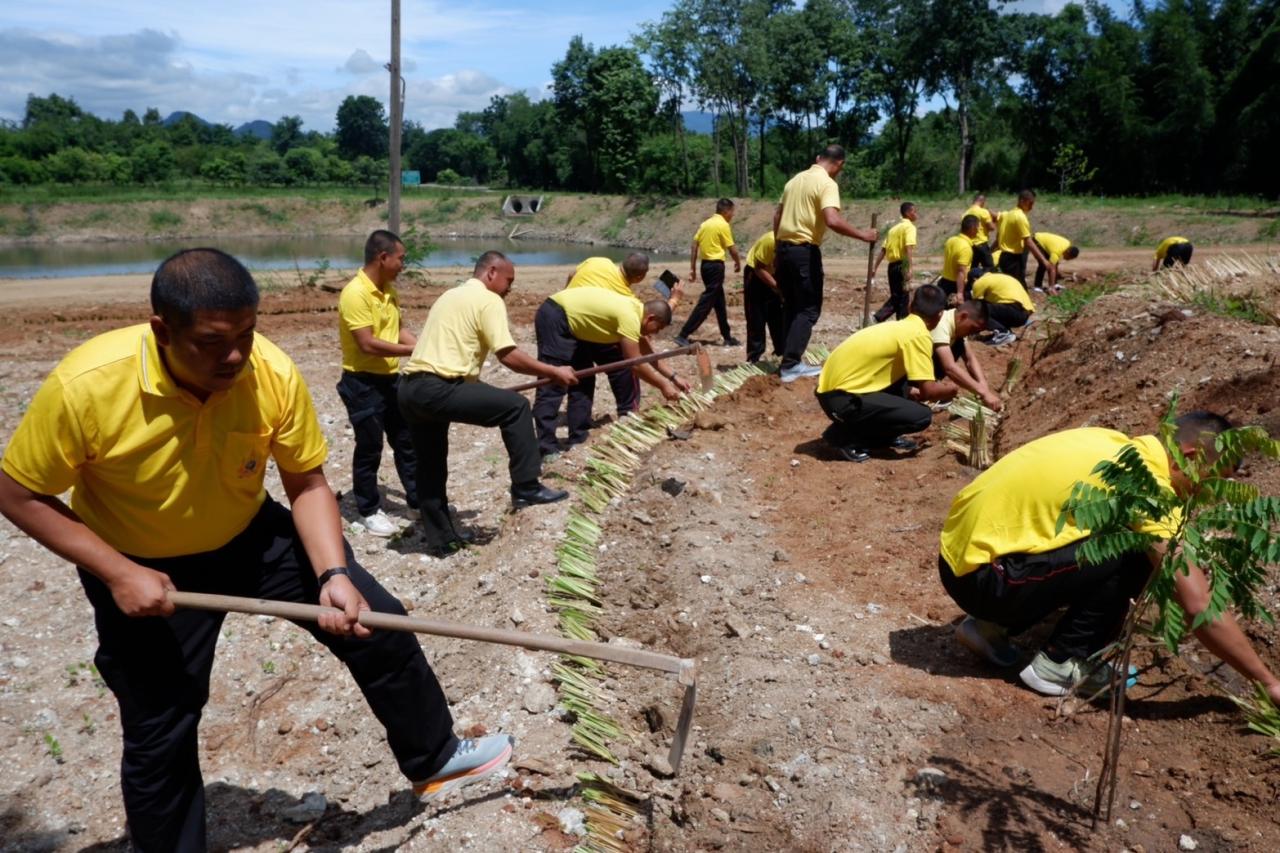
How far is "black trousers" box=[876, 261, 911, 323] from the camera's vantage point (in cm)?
1123

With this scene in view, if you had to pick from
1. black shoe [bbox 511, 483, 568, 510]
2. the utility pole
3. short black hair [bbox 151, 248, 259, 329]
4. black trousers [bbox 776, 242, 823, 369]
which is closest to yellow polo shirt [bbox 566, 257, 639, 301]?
black trousers [bbox 776, 242, 823, 369]

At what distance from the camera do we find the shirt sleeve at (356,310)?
18.2ft

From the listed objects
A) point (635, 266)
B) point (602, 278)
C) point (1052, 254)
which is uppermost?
point (1052, 254)

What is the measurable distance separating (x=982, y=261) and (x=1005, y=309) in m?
2.78

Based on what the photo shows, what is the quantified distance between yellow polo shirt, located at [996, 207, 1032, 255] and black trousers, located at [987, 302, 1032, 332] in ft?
7.50

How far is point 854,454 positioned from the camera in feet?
20.6

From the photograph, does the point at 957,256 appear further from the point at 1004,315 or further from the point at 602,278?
the point at 602,278

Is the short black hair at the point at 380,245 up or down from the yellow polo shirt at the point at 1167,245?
down

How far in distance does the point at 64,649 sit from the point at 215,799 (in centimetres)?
172

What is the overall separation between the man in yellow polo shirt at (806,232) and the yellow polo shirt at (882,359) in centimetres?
150

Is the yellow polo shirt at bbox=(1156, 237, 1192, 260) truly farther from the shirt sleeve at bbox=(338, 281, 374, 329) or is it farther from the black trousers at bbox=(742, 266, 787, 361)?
the shirt sleeve at bbox=(338, 281, 374, 329)

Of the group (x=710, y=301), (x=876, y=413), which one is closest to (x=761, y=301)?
(x=710, y=301)

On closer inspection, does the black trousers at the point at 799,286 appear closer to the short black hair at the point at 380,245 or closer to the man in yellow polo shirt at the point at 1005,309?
the man in yellow polo shirt at the point at 1005,309

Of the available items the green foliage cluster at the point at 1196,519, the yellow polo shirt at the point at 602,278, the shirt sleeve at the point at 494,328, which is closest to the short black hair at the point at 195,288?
the green foliage cluster at the point at 1196,519
